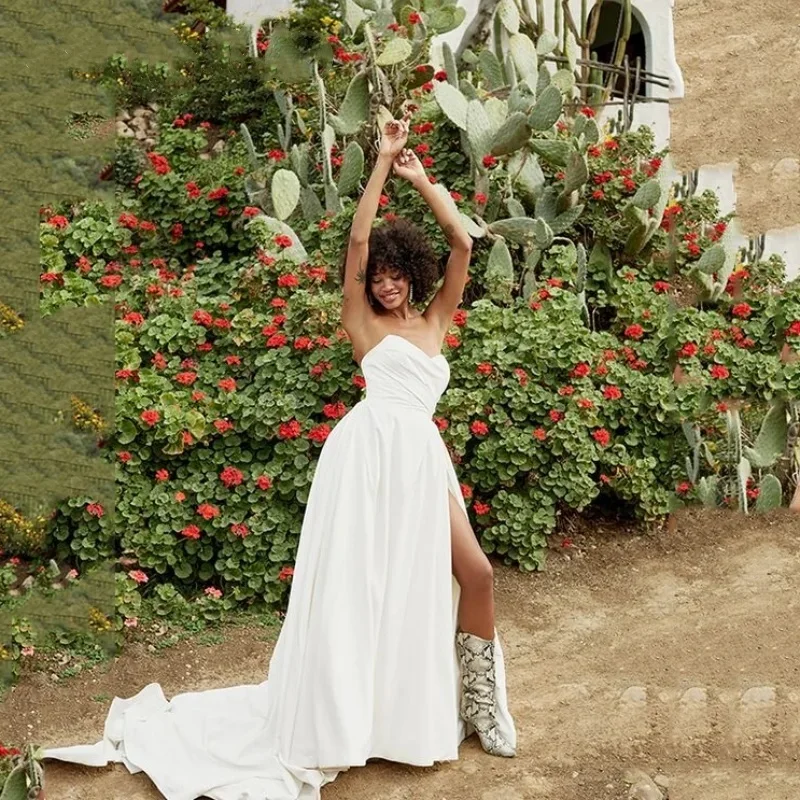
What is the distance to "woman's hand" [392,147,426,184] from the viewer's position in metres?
4.86

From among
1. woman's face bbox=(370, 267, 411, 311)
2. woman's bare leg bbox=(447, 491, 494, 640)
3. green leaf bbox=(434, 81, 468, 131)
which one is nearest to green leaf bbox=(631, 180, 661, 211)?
green leaf bbox=(434, 81, 468, 131)

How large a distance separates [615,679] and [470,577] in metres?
1.20

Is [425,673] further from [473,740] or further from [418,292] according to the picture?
[418,292]

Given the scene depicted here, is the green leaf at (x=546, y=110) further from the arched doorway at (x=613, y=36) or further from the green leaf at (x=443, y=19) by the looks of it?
the arched doorway at (x=613, y=36)

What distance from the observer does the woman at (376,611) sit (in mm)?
4641

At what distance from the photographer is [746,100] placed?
10375 mm

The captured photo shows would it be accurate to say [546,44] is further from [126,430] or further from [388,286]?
[388,286]

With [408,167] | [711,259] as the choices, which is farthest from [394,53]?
[408,167]

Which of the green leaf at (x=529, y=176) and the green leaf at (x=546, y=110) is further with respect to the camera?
the green leaf at (x=529, y=176)

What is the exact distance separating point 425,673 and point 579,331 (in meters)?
2.41

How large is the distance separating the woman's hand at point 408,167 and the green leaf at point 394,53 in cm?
236

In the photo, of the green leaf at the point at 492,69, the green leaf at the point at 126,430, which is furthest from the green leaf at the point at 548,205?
the green leaf at the point at 126,430

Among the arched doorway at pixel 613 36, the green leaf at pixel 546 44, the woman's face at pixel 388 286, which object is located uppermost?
the arched doorway at pixel 613 36

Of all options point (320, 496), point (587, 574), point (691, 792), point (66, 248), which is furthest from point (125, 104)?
point (691, 792)
